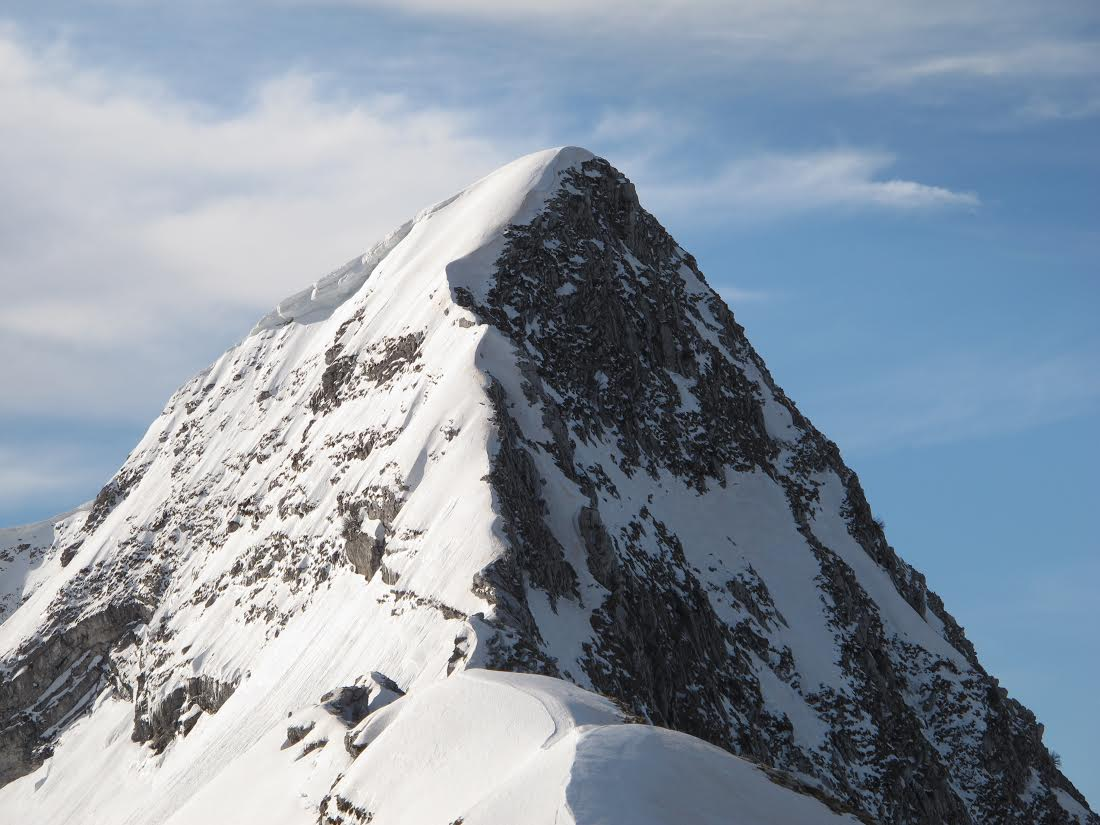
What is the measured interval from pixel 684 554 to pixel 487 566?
22240 mm

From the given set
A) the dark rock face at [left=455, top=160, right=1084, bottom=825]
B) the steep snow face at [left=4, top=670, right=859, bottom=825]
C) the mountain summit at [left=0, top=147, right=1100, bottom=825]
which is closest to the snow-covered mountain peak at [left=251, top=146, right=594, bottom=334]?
the mountain summit at [left=0, top=147, right=1100, bottom=825]

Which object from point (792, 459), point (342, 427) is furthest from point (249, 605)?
point (792, 459)

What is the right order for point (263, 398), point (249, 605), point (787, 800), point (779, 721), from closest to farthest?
point (787, 800) < point (779, 721) < point (249, 605) < point (263, 398)

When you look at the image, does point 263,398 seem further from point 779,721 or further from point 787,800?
point 787,800

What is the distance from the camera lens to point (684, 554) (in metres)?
86.5

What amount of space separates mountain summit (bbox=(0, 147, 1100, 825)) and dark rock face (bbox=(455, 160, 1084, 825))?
231mm

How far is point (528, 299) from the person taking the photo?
92938 mm

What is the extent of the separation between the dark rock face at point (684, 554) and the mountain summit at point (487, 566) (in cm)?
23

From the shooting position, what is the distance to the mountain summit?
6794cm

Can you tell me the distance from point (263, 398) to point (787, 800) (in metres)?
78.9

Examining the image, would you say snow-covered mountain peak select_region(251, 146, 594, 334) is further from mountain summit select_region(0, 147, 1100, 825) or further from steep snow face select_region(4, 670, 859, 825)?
steep snow face select_region(4, 670, 859, 825)

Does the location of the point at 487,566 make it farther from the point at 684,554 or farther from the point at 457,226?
the point at 457,226

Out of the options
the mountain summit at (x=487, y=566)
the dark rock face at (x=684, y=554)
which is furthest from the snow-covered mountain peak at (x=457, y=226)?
the dark rock face at (x=684, y=554)

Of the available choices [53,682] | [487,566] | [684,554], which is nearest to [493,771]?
[487,566]
